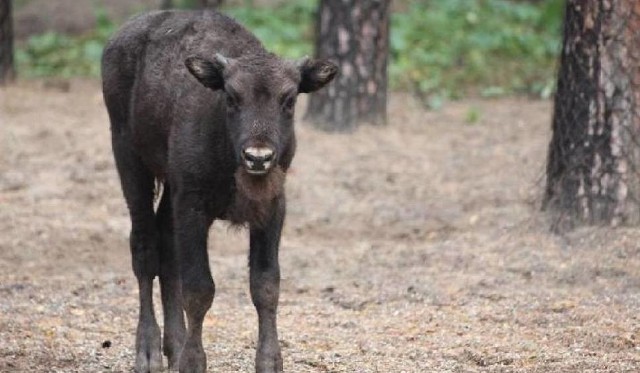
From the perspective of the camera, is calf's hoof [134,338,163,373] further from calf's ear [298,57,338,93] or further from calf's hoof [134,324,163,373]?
calf's ear [298,57,338,93]

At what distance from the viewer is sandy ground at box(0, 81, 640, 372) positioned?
767cm

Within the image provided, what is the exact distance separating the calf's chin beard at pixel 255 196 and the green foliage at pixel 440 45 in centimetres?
960

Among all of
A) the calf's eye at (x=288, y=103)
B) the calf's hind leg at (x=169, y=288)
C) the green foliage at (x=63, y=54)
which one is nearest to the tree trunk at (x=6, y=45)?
the green foliage at (x=63, y=54)

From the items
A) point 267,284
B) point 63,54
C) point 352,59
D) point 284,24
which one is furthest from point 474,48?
point 267,284

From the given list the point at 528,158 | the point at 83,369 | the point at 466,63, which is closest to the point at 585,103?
the point at 528,158

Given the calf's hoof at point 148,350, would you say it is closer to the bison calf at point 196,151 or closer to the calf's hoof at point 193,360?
the bison calf at point 196,151

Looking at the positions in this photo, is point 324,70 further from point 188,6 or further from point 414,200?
point 188,6

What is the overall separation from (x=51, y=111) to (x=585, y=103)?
284 inches

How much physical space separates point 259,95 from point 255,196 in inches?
18.9

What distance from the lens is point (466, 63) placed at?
18.4m

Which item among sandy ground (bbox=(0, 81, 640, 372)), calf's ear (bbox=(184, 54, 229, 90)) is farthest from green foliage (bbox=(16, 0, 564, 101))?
calf's ear (bbox=(184, 54, 229, 90))

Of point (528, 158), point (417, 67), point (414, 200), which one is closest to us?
point (414, 200)

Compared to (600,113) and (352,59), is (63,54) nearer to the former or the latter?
(352,59)

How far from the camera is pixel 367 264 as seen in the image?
9.99m
